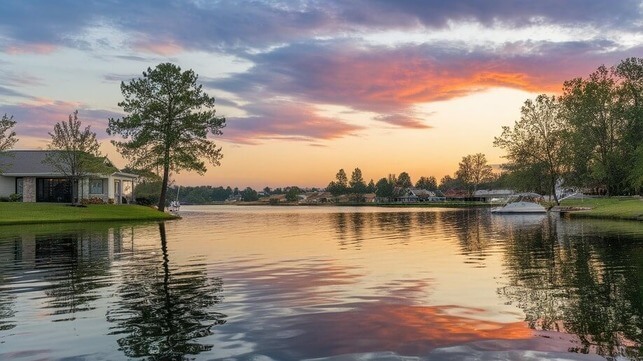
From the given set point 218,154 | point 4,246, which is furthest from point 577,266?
point 218,154

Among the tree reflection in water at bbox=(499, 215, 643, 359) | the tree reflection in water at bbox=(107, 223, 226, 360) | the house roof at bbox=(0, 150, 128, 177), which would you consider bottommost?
the tree reflection in water at bbox=(499, 215, 643, 359)

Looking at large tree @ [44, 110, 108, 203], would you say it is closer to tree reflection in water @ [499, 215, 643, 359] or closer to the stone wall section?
the stone wall section

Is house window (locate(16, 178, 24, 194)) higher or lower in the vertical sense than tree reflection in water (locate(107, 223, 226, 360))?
higher

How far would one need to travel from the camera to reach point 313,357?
8961 mm

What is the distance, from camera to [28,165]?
75.4 m

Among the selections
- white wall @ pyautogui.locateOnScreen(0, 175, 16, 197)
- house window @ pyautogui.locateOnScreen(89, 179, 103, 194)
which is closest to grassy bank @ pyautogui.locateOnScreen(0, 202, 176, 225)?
house window @ pyautogui.locateOnScreen(89, 179, 103, 194)

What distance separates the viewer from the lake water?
31.1 ft

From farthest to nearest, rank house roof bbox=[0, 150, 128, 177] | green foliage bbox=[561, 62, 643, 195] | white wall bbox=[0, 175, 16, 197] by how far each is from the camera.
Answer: green foliage bbox=[561, 62, 643, 195], white wall bbox=[0, 175, 16, 197], house roof bbox=[0, 150, 128, 177]

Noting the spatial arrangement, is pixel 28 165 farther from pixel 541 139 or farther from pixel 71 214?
pixel 541 139

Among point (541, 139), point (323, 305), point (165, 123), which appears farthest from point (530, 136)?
point (323, 305)

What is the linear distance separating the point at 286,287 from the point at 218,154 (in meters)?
55.8

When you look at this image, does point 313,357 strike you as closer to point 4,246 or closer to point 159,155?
point 4,246

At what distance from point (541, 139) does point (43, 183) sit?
8503cm

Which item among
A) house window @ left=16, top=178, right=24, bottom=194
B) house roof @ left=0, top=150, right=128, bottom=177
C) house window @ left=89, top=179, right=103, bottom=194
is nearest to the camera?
house roof @ left=0, top=150, right=128, bottom=177
